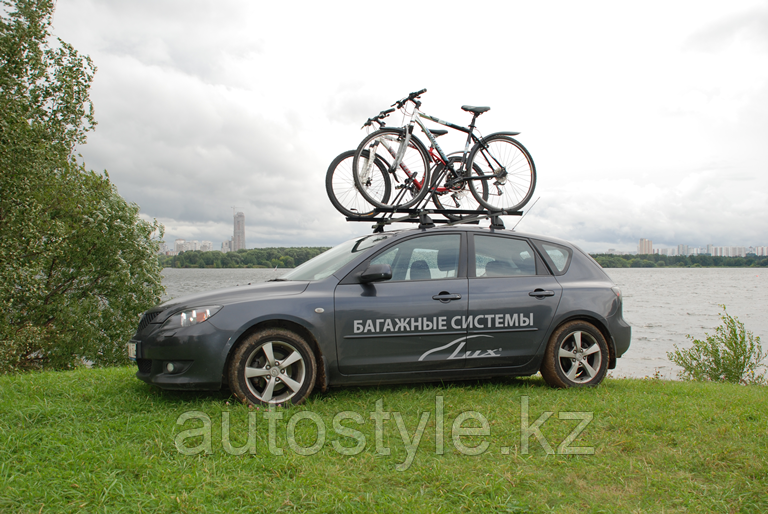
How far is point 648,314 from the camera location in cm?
A: 3844

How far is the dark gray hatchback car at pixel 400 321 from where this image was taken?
416cm

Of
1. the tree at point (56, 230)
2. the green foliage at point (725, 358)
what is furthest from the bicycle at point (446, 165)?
the tree at point (56, 230)

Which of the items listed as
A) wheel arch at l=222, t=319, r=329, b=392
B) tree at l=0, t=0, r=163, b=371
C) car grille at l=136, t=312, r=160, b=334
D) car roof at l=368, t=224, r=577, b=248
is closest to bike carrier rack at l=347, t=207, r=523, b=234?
car roof at l=368, t=224, r=577, b=248

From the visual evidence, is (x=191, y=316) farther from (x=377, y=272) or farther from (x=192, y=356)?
(x=377, y=272)

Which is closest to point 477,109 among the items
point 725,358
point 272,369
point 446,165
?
point 446,165

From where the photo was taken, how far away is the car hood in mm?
4273

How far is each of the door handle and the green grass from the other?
875mm

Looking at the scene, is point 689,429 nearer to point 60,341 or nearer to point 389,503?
point 389,503

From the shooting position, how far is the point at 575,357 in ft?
16.9

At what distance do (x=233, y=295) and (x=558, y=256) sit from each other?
335 cm

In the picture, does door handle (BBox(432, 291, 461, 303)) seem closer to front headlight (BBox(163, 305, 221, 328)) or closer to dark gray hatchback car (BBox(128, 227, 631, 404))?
dark gray hatchback car (BBox(128, 227, 631, 404))

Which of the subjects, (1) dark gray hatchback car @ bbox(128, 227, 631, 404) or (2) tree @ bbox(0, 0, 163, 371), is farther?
(2) tree @ bbox(0, 0, 163, 371)

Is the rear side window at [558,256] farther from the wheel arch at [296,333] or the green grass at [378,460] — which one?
the wheel arch at [296,333]

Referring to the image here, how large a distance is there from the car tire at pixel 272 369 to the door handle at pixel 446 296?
1260 mm
